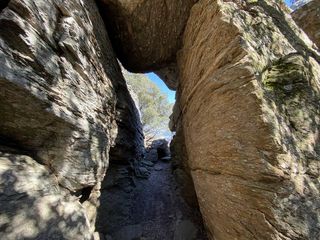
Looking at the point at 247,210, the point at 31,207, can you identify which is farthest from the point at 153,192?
the point at 31,207

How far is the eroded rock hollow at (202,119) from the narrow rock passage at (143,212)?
0.95 m

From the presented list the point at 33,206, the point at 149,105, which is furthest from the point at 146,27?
the point at 149,105

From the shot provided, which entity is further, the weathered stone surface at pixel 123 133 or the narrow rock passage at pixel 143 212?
the weathered stone surface at pixel 123 133

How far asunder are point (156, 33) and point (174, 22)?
1010 mm

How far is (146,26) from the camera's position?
786 centimetres

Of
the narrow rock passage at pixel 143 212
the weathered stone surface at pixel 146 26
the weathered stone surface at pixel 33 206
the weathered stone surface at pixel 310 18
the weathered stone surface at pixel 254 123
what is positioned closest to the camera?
the weathered stone surface at pixel 33 206

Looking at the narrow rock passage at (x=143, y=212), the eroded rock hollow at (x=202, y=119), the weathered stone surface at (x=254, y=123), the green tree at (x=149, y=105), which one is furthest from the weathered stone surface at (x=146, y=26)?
the green tree at (x=149, y=105)

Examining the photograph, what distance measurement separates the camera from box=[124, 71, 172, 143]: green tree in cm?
2367

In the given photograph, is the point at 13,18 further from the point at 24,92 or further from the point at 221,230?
the point at 221,230

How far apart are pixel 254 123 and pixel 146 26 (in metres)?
6.28

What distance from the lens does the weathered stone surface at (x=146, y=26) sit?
7039 millimetres

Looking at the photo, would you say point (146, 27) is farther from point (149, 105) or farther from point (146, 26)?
point (149, 105)

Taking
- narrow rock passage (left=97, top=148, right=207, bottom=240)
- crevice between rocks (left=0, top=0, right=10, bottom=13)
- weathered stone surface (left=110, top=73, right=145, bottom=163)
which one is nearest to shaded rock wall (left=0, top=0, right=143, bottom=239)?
crevice between rocks (left=0, top=0, right=10, bottom=13)

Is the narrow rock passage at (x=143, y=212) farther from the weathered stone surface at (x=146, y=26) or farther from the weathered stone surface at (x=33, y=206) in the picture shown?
the weathered stone surface at (x=146, y=26)
